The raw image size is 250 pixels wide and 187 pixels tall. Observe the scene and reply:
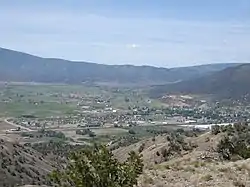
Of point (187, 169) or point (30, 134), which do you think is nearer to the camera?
point (187, 169)

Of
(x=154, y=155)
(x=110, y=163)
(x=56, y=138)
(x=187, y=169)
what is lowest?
(x=56, y=138)

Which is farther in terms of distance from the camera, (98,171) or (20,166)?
(20,166)

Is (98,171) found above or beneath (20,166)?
above

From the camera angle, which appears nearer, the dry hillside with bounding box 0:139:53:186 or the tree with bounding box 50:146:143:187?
the tree with bounding box 50:146:143:187

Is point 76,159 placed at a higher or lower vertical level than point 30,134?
higher

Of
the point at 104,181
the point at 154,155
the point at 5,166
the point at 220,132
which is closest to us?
the point at 104,181

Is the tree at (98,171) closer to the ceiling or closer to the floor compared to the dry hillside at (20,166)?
closer to the ceiling

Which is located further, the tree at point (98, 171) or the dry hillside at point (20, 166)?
the dry hillside at point (20, 166)

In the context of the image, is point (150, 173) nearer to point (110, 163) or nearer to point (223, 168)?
point (223, 168)

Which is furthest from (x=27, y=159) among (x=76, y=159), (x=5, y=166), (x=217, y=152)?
(x=76, y=159)

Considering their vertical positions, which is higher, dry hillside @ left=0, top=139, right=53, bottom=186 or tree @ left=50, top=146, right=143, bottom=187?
tree @ left=50, top=146, right=143, bottom=187

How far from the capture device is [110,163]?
18.4 metres

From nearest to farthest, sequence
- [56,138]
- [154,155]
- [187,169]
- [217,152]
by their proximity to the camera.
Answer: [187,169] < [217,152] < [154,155] < [56,138]

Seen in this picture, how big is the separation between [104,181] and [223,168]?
386 inches
